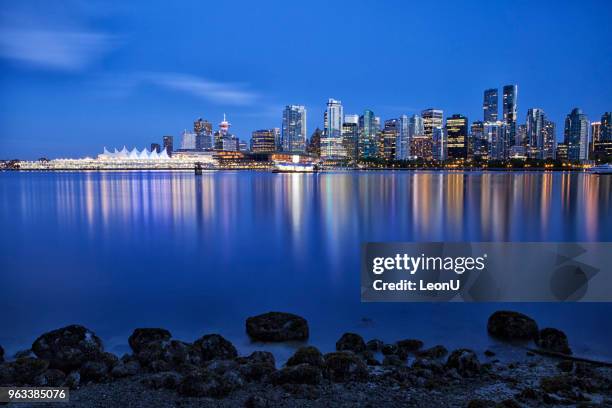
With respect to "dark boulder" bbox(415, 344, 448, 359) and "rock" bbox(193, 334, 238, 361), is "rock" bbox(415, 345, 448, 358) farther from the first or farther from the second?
"rock" bbox(193, 334, 238, 361)

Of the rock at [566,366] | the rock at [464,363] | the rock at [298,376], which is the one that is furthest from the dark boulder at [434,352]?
the rock at [298,376]

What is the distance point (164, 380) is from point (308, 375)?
5.36 ft

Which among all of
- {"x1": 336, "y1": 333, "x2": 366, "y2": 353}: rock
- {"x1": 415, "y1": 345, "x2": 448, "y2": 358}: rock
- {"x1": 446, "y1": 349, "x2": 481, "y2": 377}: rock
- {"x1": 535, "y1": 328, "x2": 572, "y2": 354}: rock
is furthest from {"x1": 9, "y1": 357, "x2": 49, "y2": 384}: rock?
{"x1": 535, "y1": 328, "x2": 572, "y2": 354}: rock

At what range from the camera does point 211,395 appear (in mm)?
5262

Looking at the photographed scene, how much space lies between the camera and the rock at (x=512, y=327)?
24.9ft

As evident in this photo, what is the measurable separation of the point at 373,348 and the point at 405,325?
1476 millimetres

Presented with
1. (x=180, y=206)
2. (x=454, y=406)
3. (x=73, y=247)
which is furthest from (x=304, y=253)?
(x=180, y=206)

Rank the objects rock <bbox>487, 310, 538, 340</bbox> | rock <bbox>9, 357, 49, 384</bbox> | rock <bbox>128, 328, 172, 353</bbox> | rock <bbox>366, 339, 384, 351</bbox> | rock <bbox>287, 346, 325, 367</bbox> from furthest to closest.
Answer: rock <bbox>487, 310, 538, 340</bbox>
rock <bbox>128, 328, 172, 353</bbox>
rock <bbox>366, 339, 384, 351</bbox>
rock <bbox>287, 346, 325, 367</bbox>
rock <bbox>9, 357, 49, 384</bbox>

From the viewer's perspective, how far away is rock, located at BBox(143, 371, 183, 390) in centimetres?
547

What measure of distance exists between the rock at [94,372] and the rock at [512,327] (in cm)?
578

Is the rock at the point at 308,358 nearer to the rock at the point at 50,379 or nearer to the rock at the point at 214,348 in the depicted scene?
the rock at the point at 214,348

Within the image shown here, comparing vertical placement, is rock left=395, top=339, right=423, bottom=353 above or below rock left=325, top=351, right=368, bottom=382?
below

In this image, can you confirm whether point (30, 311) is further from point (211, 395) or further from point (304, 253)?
point (304, 253)

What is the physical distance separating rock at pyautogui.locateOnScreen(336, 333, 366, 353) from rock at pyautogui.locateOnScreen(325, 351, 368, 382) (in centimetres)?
93
